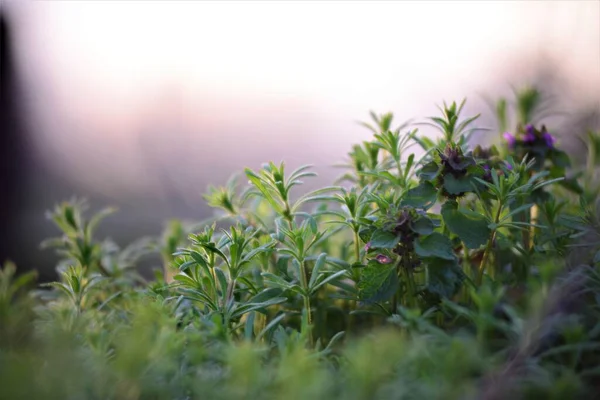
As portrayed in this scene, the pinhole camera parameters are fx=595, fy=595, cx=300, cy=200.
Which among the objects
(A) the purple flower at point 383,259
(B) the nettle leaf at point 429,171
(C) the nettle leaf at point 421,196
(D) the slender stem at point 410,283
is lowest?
(D) the slender stem at point 410,283

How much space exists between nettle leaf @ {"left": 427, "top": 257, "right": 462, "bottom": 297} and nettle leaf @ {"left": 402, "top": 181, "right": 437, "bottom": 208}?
85 mm

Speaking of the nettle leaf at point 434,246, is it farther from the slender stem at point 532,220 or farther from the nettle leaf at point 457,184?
the slender stem at point 532,220

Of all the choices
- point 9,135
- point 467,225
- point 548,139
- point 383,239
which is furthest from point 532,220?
point 9,135

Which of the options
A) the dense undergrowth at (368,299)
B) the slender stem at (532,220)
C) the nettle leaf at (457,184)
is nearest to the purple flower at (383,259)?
the dense undergrowth at (368,299)

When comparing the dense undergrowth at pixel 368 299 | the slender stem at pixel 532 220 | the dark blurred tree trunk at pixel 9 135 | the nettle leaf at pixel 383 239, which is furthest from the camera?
the dark blurred tree trunk at pixel 9 135

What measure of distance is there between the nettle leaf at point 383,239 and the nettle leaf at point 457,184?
0.11 metres

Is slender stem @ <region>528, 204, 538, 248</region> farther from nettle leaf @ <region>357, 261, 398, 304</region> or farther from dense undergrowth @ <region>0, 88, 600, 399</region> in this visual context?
nettle leaf @ <region>357, 261, 398, 304</region>

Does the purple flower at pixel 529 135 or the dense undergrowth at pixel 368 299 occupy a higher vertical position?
the purple flower at pixel 529 135

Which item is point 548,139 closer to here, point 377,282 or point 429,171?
point 429,171

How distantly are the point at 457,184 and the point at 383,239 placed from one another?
0.15 m

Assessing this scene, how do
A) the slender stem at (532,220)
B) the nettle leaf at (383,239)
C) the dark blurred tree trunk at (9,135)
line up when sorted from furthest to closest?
the dark blurred tree trunk at (9,135), the slender stem at (532,220), the nettle leaf at (383,239)

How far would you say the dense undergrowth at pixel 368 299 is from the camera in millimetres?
583

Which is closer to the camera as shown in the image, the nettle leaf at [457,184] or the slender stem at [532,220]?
the nettle leaf at [457,184]

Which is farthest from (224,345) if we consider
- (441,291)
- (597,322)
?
(597,322)
